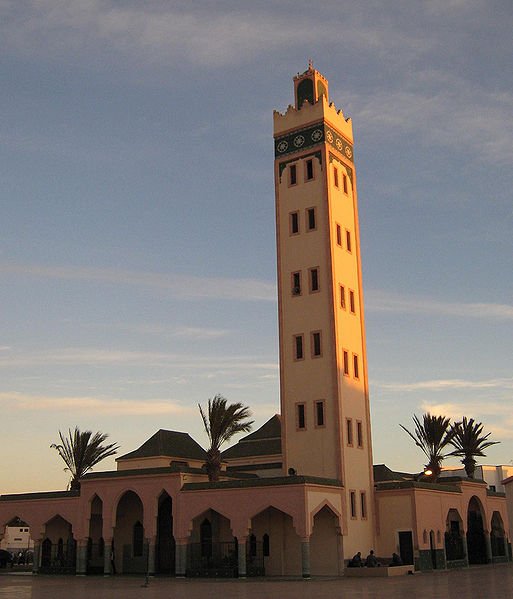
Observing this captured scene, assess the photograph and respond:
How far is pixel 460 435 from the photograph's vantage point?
176 feet

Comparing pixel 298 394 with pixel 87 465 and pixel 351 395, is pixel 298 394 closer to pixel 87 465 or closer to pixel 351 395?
pixel 351 395

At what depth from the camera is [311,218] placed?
46.9 meters

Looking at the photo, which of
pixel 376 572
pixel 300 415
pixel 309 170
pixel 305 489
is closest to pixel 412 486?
pixel 376 572

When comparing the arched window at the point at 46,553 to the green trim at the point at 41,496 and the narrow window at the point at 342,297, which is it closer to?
the green trim at the point at 41,496

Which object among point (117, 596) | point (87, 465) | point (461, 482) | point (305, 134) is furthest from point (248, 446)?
point (117, 596)

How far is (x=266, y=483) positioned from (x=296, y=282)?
1269 cm

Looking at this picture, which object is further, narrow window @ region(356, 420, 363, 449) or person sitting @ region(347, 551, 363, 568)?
narrow window @ region(356, 420, 363, 449)

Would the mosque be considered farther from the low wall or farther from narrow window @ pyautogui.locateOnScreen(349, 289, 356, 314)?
the low wall

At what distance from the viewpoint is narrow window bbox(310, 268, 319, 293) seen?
45.6 meters

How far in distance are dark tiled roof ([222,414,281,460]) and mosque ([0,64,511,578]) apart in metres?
3.80

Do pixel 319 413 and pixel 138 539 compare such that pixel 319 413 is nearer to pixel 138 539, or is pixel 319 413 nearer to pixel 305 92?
pixel 138 539

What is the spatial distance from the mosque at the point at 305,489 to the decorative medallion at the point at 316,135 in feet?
0.40

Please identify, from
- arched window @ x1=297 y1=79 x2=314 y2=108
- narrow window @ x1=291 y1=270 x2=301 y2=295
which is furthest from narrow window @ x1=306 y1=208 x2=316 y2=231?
arched window @ x1=297 y1=79 x2=314 y2=108

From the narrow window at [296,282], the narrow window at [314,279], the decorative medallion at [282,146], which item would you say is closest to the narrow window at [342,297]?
the narrow window at [314,279]
